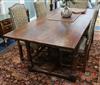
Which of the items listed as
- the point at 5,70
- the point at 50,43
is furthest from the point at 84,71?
the point at 5,70

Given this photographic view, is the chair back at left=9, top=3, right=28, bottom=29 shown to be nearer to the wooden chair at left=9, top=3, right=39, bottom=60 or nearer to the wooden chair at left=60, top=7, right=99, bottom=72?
the wooden chair at left=9, top=3, right=39, bottom=60

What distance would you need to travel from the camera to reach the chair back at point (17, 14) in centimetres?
252

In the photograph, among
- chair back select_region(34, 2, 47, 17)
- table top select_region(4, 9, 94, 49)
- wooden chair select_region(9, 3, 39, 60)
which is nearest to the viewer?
table top select_region(4, 9, 94, 49)

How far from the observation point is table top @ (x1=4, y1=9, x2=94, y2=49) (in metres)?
1.88

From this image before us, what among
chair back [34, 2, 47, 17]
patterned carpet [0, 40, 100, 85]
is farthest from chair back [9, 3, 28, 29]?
patterned carpet [0, 40, 100, 85]

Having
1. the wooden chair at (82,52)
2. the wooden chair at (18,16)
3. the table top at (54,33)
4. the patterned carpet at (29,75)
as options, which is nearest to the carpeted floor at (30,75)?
the patterned carpet at (29,75)

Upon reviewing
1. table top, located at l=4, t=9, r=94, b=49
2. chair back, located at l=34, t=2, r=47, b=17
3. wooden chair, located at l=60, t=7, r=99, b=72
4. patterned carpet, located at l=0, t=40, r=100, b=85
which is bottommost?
patterned carpet, located at l=0, t=40, r=100, b=85

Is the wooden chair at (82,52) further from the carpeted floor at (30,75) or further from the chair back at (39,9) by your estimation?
the chair back at (39,9)

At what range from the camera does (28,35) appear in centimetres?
210

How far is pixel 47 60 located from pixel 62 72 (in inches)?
17.4

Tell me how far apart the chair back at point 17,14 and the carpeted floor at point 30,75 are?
2.31ft

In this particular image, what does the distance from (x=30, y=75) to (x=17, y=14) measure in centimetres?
107

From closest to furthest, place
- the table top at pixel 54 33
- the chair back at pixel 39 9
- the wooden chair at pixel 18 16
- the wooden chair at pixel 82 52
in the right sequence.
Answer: the table top at pixel 54 33, the wooden chair at pixel 82 52, the wooden chair at pixel 18 16, the chair back at pixel 39 9

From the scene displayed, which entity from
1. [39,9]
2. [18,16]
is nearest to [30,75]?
[18,16]
